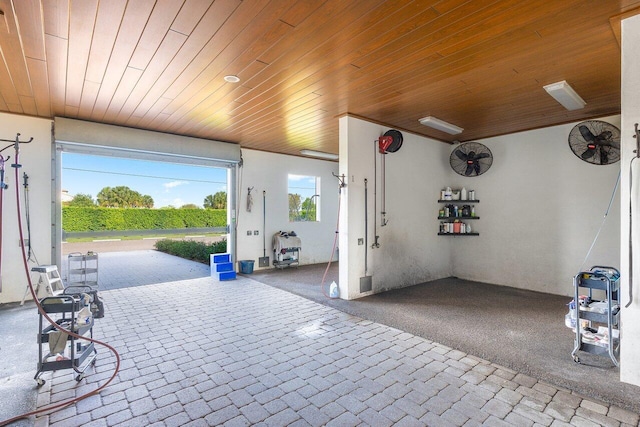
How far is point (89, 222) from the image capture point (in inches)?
558

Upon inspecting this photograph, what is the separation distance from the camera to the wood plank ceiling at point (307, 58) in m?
2.30

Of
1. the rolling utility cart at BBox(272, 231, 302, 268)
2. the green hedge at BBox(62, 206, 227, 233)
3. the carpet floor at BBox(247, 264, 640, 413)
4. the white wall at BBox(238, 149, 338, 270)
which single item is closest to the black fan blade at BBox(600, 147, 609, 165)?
the carpet floor at BBox(247, 264, 640, 413)

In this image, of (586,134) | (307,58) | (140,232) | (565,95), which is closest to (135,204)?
(140,232)

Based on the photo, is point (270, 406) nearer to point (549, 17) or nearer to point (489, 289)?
point (549, 17)

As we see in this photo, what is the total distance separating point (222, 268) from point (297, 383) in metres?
4.46

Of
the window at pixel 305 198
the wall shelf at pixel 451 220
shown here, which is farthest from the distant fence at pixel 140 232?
the wall shelf at pixel 451 220

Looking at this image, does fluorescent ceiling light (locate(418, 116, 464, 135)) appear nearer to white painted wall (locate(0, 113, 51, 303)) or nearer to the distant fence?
white painted wall (locate(0, 113, 51, 303))

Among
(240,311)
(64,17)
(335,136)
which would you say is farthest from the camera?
(335,136)

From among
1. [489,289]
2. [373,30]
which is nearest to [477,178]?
[489,289]

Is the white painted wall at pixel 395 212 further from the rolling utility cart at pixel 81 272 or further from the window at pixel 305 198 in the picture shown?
the rolling utility cart at pixel 81 272

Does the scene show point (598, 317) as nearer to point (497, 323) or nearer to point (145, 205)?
point (497, 323)

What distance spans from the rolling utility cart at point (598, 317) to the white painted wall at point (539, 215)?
8.22 feet

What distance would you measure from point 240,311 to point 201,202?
13524 mm

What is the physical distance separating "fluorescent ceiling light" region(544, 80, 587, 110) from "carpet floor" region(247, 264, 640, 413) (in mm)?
2806
